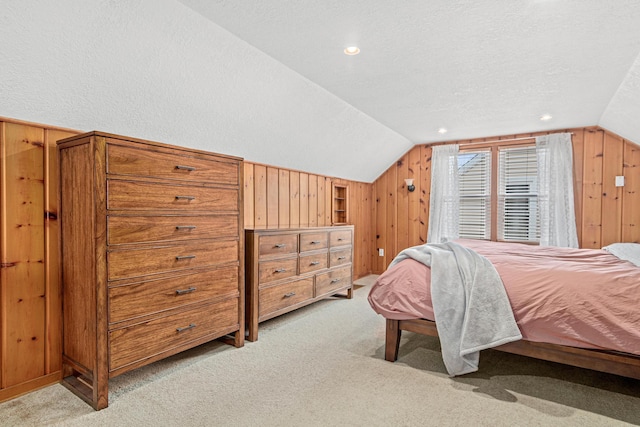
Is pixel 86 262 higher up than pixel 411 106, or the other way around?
pixel 411 106

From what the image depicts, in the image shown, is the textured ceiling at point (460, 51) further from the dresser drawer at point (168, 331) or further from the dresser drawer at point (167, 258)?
the dresser drawer at point (168, 331)

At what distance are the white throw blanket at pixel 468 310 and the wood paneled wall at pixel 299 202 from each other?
6.80 ft

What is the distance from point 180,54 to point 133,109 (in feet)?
1.74

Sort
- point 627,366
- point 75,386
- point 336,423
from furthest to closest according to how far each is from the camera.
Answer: point 75,386
point 627,366
point 336,423

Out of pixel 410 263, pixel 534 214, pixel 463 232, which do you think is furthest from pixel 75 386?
pixel 534 214

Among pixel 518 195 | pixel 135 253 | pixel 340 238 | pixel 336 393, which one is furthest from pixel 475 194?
pixel 135 253

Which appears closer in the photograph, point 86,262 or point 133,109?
point 86,262

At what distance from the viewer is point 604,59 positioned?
250cm

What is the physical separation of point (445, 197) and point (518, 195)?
0.98 metres

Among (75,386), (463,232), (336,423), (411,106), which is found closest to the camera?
(336,423)

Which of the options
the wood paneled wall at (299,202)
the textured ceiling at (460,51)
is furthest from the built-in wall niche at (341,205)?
the textured ceiling at (460,51)

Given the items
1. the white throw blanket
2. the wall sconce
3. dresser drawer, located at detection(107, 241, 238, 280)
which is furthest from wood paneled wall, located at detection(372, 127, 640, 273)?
dresser drawer, located at detection(107, 241, 238, 280)

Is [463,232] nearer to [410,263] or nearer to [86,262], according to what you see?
[410,263]

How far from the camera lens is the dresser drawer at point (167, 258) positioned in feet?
6.66
